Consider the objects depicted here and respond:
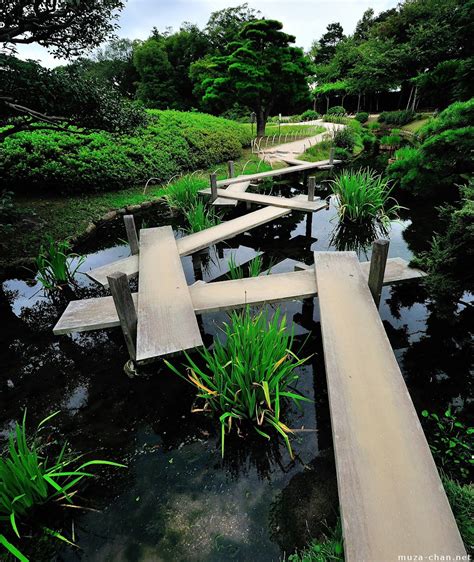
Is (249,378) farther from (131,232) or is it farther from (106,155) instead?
(106,155)

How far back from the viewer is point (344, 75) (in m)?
31.8

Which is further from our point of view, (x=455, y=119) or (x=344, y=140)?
(x=344, y=140)

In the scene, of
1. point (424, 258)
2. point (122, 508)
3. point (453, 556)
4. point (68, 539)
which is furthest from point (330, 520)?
point (424, 258)

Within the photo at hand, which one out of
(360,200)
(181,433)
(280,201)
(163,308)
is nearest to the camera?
(181,433)

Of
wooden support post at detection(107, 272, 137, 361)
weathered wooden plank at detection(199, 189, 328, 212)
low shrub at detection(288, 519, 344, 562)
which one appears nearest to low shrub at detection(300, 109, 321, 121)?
weathered wooden plank at detection(199, 189, 328, 212)

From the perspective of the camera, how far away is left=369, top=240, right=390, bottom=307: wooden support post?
3.08 metres

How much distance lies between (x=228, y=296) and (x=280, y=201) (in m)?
4.31

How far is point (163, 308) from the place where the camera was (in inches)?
124

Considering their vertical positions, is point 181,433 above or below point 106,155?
below

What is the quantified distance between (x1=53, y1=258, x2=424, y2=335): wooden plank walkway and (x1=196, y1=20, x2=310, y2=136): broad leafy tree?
46.1ft

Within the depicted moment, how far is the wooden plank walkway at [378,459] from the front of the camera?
1.50m

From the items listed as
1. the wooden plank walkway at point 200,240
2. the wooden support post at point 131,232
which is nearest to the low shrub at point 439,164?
the wooden plank walkway at point 200,240

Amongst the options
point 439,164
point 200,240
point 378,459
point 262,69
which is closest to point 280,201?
point 200,240

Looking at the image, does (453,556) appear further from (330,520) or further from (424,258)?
(424,258)
